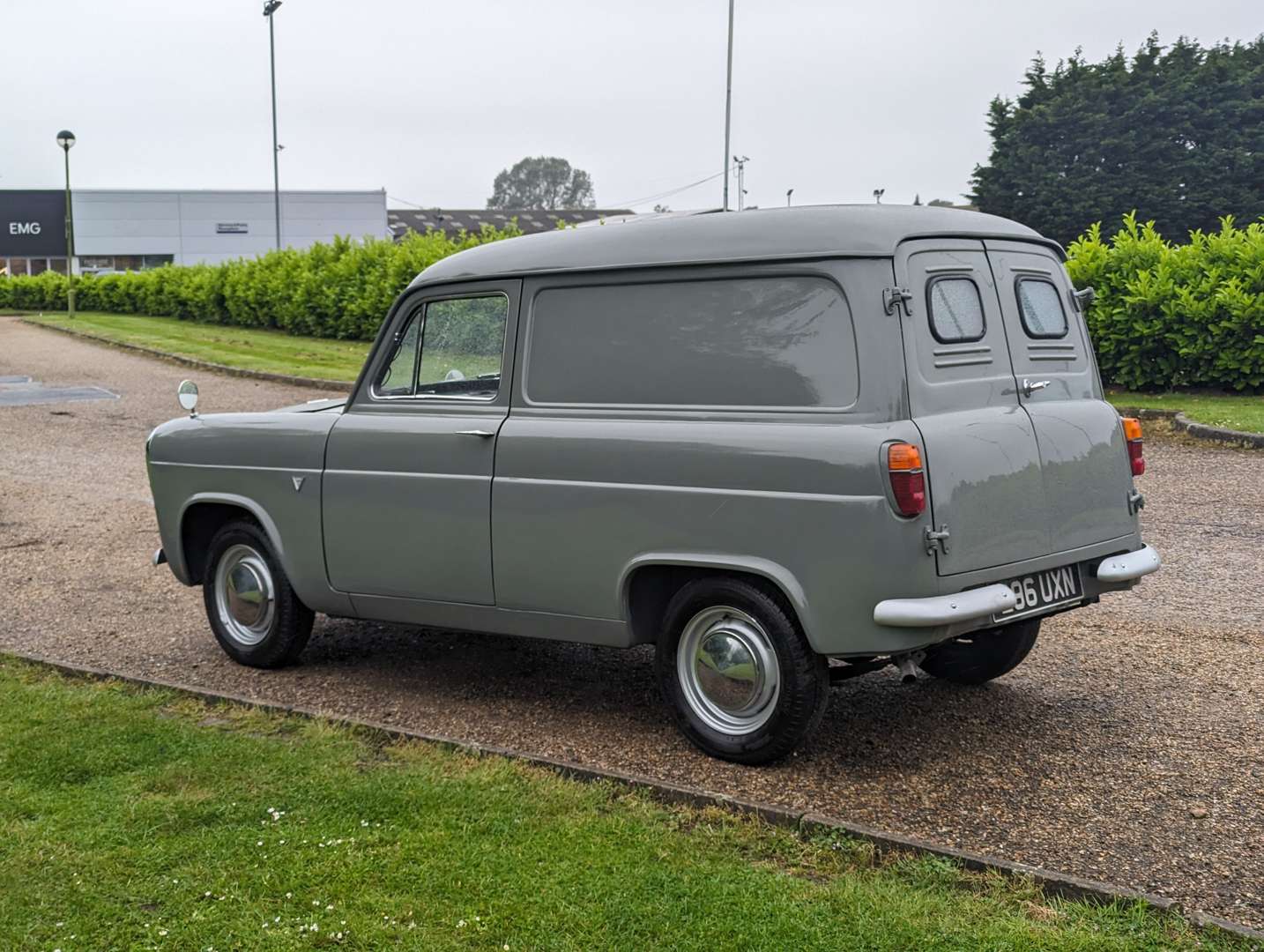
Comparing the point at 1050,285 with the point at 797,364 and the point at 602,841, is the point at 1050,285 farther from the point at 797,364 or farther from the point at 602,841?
the point at 602,841

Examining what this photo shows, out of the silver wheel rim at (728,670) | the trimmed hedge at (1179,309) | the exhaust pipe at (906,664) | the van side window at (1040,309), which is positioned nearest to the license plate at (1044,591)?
the exhaust pipe at (906,664)

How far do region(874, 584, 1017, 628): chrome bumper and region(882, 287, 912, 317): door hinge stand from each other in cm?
102

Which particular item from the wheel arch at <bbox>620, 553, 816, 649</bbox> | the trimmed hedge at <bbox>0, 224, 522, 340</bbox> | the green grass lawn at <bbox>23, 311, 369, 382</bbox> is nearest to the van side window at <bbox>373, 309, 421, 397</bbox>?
the wheel arch at <bbox>620, 553, 816, 649</bbox>

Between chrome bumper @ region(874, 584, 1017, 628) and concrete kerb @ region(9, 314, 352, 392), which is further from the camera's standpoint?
concrete kerb @ region(9, 314, 352, 392)

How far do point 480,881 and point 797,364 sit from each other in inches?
83.6

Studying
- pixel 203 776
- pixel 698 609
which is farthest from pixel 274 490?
pixel 698 609

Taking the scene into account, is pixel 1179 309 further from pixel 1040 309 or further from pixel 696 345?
pixel 696 345

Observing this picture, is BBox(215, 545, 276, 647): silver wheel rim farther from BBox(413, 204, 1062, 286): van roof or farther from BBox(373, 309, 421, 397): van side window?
BBox(413, 204, 1062, 286): van roof

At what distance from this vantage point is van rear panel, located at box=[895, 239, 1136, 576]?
4762mm

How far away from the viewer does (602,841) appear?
432cm

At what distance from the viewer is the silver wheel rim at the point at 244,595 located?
22.0 ft

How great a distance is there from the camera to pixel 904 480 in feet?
15.0

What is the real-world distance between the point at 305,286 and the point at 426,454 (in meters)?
24.6

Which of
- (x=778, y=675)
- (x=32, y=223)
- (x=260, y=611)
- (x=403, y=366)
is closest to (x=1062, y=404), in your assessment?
(x=778, y=675)
